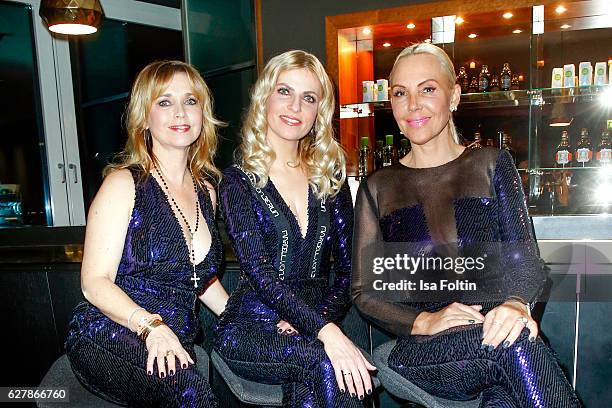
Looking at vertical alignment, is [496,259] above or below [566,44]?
below

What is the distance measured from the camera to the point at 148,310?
5.23 ft

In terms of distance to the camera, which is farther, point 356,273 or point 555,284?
point 555,284

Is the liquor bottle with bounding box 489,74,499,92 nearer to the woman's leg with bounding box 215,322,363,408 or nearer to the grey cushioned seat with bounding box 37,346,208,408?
the woman's leg with bounding box 215,322,363,408

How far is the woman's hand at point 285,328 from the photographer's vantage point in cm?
162

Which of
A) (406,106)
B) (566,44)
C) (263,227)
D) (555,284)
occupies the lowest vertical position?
(555,284)

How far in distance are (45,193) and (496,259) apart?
477cm

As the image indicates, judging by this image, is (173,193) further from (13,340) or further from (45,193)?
(45,193)

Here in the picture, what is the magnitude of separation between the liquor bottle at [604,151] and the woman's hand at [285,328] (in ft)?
8.93

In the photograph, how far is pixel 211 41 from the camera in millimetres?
4902

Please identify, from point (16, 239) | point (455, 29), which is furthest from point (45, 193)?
point (455, 29)

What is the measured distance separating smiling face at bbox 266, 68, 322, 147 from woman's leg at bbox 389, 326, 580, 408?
76cm

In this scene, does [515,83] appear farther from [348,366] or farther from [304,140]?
[348,366]

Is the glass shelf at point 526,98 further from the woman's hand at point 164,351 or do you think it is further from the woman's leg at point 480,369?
the woman's hand at point 164,351

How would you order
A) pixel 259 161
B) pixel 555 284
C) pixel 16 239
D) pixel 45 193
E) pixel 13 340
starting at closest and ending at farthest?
pixel 259 161 → pixel 555 284 → pixel 13 340 → pixel 16 239 → pixel 45 193
